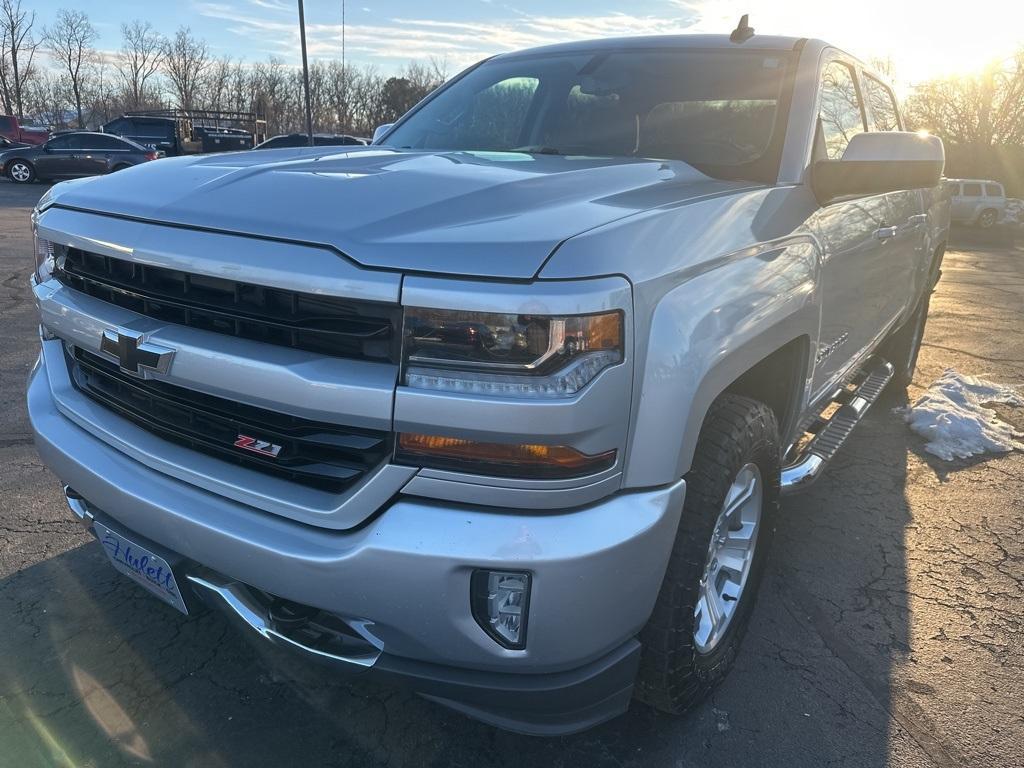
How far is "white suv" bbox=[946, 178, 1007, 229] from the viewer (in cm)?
2631

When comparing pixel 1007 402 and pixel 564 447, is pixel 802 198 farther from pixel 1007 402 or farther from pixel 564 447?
pixel 1007 402

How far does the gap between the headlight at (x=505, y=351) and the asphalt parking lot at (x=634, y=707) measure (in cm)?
117

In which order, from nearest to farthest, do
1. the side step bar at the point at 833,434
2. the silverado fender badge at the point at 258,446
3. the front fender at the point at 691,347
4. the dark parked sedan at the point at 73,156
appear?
1. the front fender at the point at 691,347
2. the silverado fender badge at the point at 258,446
3. the side step bar at the point at 833,434
4. the dark parked sedan at the point at 73,156

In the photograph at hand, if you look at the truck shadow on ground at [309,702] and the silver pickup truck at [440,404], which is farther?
the truck shadow on ground at [309,702]

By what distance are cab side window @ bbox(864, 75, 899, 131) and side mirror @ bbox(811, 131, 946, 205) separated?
1371 mm

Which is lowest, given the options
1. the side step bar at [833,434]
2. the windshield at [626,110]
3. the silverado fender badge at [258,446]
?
the side step bar at [833,434]

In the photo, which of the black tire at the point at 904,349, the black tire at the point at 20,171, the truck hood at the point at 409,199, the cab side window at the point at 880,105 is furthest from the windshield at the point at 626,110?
the black tire at the point at 20,171

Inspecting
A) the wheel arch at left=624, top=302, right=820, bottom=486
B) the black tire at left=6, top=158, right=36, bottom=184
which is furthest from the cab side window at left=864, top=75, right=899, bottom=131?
the black tire at left=6, top=158, right=36, bottom=184

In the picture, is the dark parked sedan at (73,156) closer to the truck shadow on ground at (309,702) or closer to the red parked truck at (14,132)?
the red parked truck at (14,132)

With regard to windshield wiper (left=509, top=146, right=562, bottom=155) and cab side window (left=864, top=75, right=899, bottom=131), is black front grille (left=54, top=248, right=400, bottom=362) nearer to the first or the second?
windshield wiper (left=509, top=146, right=562, bottom=155)

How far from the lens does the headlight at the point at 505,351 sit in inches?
59.1

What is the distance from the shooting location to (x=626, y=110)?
3.02 metres

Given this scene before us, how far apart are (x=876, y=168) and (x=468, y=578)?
74.8 inches

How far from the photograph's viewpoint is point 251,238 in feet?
5.56
